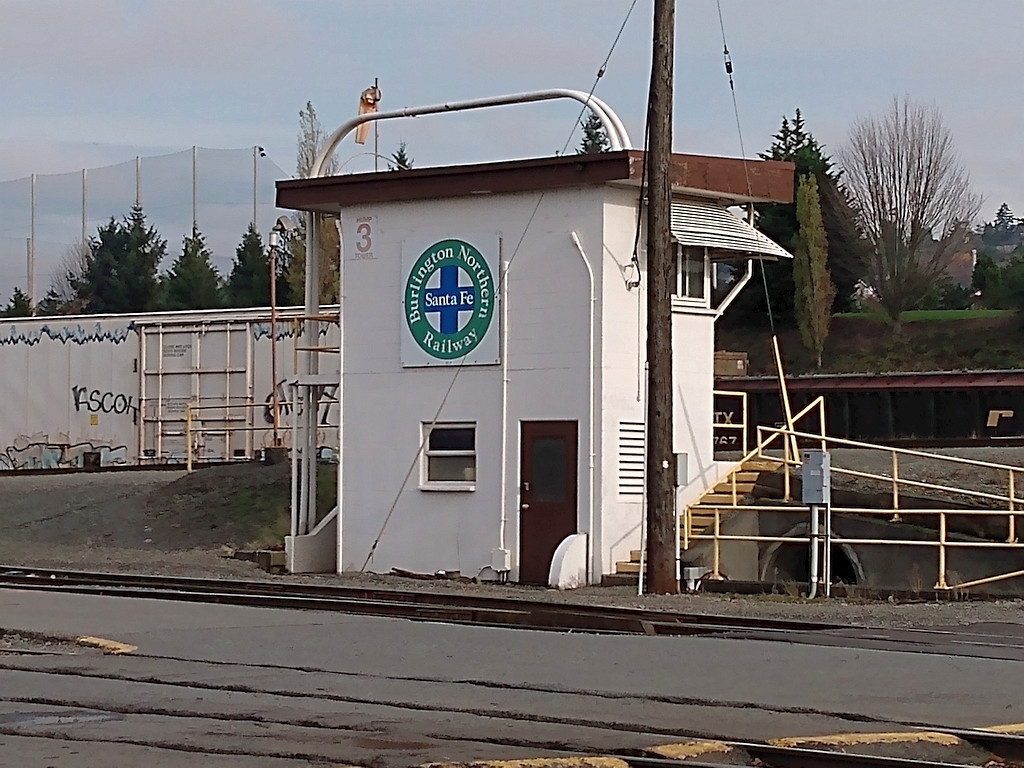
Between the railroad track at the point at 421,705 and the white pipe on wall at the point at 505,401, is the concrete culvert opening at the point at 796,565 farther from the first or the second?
the railroad track at the point at 421,705

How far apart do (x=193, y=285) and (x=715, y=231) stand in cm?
5260

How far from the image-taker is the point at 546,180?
76.7 ft

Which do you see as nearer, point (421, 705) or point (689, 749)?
point (689, 749)

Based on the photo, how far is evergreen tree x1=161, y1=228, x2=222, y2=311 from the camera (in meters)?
73.1

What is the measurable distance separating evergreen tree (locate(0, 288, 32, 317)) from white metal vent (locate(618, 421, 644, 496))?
60232 millimetres

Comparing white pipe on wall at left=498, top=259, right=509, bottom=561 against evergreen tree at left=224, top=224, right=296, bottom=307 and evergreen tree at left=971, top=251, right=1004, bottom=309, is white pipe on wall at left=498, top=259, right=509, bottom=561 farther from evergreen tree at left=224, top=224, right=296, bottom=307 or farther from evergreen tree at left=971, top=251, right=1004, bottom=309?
evergreen tree at left=224, top=224, right=296, bottom=307

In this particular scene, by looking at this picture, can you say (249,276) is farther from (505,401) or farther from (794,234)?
(505,401)

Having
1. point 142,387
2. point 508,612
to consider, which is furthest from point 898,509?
point 142,387

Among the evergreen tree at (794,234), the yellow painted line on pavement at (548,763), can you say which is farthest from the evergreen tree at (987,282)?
the yellow painted line on pavement at (548,763)

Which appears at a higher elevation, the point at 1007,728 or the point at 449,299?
the point at 449,299

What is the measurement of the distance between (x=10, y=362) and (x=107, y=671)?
1367 inches

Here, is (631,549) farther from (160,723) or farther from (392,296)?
(160,723)

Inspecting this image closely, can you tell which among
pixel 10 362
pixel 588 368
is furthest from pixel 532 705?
pixel 10 362

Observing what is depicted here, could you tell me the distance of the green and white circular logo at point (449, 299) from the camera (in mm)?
24047
